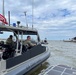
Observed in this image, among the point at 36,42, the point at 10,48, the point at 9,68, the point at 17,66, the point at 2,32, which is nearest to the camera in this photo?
the point at 9,68

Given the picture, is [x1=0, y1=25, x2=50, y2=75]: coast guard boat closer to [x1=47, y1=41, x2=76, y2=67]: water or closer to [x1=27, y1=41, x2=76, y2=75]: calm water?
[x1=27, y1=41, x2=76, y2=75]: calm water

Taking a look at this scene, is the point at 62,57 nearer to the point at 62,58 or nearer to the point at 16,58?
the point at 62,58

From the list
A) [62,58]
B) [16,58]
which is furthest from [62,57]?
[16,58]

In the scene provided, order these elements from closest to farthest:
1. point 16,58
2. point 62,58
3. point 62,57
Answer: point 16,58 → point 62,58 → point 62,57

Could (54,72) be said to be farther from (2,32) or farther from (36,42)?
(36,42)

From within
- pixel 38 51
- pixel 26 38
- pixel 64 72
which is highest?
pixel 26 38

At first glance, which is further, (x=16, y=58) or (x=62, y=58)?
(x=62, y=58)

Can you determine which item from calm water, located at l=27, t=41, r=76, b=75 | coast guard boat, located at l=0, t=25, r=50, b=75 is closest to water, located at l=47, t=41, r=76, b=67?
calm water, located at l=27, t=41, r=76, b=75

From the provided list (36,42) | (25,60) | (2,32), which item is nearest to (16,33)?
(2,32)

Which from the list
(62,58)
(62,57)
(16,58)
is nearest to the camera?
(16,58)

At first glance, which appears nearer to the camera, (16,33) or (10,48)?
(10,48)

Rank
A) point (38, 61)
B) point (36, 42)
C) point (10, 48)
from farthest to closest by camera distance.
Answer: point (36, 42) → point (38, 61) → point (10, 48)

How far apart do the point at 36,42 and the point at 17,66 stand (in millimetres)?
4862

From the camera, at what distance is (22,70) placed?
796cm
